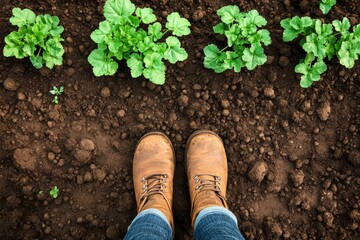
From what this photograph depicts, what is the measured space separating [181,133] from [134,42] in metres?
1.00

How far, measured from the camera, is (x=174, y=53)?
9.89 feet

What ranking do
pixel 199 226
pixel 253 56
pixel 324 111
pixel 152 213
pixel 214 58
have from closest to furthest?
pixel 199 226, pixel 152 213, pixel 253 56, pixel 214 58, pixel 324 111

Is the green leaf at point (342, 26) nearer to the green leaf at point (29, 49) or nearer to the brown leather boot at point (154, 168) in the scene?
the brown leather boot at point (154, 168)

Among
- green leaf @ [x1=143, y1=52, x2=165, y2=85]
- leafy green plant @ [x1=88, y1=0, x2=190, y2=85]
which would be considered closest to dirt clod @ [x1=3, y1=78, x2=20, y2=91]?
leafy green plant @ [x1=88, y1=0, x2=190, y2=85]

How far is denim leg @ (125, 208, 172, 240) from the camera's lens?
2.44m

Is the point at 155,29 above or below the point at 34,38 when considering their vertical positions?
above

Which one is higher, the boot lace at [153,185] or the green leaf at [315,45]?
the green leaf at [315,45]

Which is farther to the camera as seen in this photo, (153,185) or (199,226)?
(153,185)

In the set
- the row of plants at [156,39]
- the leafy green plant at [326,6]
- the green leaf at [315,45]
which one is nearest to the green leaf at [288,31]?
the row of plants at [156,39]

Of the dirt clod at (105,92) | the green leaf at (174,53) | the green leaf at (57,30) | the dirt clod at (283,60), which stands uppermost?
the green leaf at (57,30)

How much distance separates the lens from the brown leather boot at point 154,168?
306cm

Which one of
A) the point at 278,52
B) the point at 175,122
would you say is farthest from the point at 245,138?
the point at 278,52

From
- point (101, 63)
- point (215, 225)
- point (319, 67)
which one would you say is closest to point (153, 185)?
point (215, 225)

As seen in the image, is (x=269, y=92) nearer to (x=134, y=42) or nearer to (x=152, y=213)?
(x=134, y=42)
